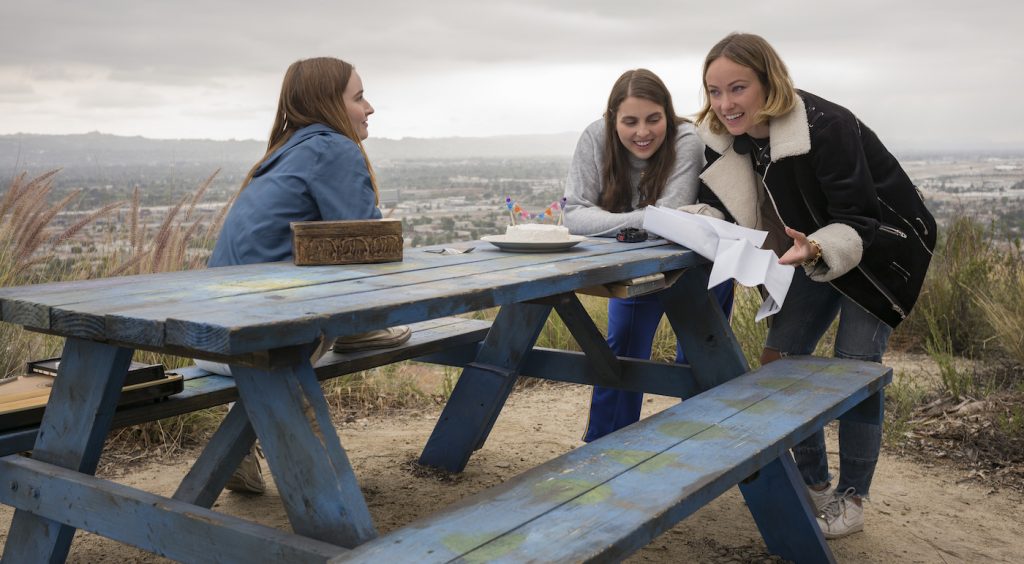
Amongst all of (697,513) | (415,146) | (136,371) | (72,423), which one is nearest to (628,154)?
(697,513)

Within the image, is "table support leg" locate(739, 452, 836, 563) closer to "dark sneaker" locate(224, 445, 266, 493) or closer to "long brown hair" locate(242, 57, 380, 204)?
"long brown hair" locate(242, 57, 380, 204)

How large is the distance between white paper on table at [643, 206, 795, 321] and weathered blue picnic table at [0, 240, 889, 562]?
0.27 feet

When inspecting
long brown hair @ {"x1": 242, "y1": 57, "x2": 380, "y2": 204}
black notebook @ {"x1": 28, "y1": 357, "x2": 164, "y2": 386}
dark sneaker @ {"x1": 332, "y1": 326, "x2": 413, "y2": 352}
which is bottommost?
dark sneaker @ {"x1": 332, "y1": 326, "x2": 413, "y2": 352}

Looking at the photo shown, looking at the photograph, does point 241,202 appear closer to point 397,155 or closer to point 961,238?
point 961,238

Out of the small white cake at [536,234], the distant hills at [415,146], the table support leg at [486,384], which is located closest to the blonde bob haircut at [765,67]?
the small white cake at [536,234]

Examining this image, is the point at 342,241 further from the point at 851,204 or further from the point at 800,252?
the point at 851,204

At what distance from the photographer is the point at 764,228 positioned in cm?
308

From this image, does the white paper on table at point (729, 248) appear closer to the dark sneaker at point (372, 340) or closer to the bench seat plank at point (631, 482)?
the bench seat plank at point (631, 482)

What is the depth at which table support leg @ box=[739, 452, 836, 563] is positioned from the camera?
2553mm

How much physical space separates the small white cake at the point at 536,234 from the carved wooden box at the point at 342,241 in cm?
42

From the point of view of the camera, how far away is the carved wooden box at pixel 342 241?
2377 millimetres

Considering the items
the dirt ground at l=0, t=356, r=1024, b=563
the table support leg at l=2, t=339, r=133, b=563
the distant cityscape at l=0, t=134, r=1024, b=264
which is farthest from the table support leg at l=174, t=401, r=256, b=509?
the distant cityscape at l=0, t=134, r=1024, b=264

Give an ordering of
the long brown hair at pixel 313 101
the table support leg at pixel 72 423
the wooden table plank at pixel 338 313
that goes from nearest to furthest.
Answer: the wooden table plank at pixel 338 313 < the table support leg at pixel 72 423 < the long brown hair at pixel 313 101

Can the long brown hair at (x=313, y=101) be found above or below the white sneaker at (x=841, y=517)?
above
